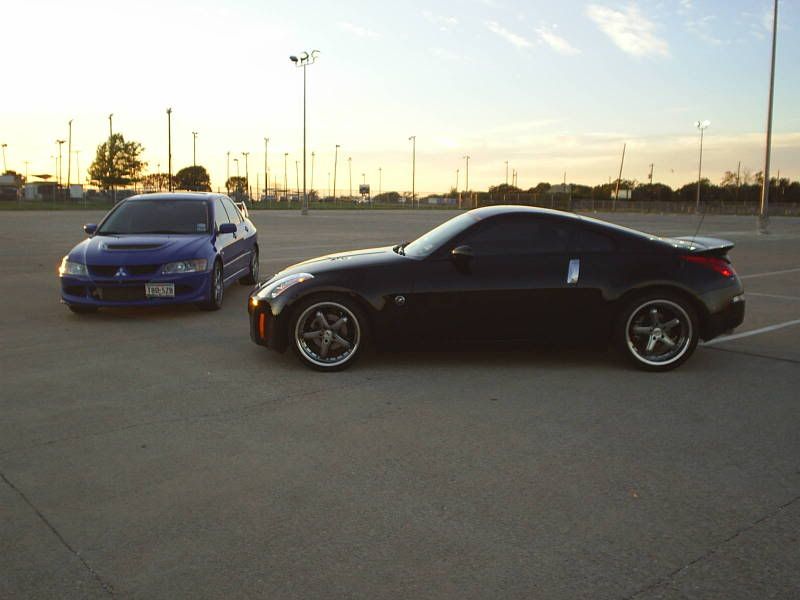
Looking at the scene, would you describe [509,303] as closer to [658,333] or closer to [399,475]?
[658,333]

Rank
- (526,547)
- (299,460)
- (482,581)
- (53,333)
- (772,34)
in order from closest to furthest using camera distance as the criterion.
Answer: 1. (482,581)
2. (526,547)
3. (299,460)
4. (53,333)
5. (772,34)

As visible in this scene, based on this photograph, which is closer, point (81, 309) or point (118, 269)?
point (118, 269)

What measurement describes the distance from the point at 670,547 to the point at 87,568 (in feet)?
7.76

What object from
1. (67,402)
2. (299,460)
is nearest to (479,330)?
(299,460)

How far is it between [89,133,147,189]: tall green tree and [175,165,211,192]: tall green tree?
47750 millimetres

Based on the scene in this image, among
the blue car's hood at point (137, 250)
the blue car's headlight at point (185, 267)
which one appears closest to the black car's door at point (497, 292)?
the blue car's headlight at point (185, 267)

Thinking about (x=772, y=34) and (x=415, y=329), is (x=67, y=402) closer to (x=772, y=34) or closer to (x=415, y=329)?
(x=415, y=329)

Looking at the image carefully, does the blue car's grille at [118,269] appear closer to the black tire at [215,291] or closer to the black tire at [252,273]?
the black tire at [215,291]

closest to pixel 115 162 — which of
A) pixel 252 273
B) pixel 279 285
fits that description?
pixel 252 273

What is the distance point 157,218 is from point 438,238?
16.1 feet

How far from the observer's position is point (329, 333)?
614cm

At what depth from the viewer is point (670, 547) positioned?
3141 millimetres

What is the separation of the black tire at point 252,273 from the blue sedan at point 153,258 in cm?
127

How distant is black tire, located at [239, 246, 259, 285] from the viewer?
38.4ft
